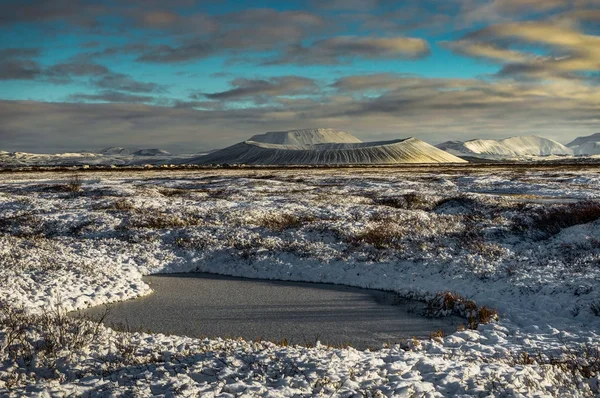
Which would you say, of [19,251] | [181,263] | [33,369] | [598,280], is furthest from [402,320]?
[19,251]

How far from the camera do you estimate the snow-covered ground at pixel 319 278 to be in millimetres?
9789

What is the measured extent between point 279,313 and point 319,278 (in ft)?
17.3

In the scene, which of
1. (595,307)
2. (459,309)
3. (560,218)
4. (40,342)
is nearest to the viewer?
(40,342)

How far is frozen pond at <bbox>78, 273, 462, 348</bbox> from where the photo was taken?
15328mm

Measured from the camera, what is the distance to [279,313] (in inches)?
688

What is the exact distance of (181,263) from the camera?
2514 centimetres

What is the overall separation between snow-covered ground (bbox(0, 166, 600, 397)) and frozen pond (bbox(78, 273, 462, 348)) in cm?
121

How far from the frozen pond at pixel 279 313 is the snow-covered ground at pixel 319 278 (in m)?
1.21

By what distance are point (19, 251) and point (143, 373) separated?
57.3ft

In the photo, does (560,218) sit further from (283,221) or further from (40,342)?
(40,342)

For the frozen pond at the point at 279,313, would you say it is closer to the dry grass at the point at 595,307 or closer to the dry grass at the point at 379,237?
the dry grass at the point at 595,307

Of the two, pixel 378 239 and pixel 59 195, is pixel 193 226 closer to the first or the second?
pixel 378 239

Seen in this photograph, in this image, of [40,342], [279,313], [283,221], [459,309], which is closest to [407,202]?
[283,221]

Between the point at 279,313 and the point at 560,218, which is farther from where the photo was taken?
the point at 560,218
